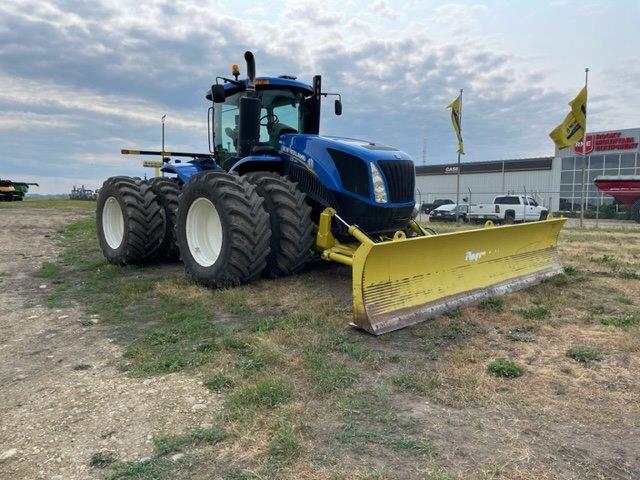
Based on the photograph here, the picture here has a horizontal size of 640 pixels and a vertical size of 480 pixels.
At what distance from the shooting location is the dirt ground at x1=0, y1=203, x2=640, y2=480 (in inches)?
103

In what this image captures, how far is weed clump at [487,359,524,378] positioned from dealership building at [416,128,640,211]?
98.0 ft

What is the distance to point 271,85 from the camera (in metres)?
7.30

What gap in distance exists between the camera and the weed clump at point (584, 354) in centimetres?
402

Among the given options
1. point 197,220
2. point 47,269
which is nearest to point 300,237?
point 197,220

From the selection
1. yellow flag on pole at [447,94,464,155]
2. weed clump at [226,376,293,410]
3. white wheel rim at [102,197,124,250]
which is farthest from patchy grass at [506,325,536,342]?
yellow flag on pole at [447,94,464,155]

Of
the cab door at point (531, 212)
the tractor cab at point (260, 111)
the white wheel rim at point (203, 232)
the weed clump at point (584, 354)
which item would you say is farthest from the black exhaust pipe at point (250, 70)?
the cab door at point (531, 212)

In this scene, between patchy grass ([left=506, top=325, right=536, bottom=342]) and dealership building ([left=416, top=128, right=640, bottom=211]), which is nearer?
patchy grass ([left=506, top=325, right=536, bottom=342])

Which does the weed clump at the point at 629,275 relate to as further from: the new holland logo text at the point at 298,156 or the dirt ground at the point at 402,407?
the new holland logo text at the point at 298,156

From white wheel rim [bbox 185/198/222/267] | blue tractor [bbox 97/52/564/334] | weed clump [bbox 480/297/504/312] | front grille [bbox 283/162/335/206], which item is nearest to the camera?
blue tractor [bbox 97/52/564/334]

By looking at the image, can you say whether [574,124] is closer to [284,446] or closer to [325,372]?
[325,372]

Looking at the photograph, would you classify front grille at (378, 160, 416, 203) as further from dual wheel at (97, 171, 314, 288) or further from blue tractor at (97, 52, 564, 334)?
dual wheel at (97, 171, 314, 288)

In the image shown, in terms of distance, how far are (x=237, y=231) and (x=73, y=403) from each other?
289cm

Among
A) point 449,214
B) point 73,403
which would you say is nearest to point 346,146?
point 73,403

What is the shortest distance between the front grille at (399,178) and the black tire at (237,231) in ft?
5.24
